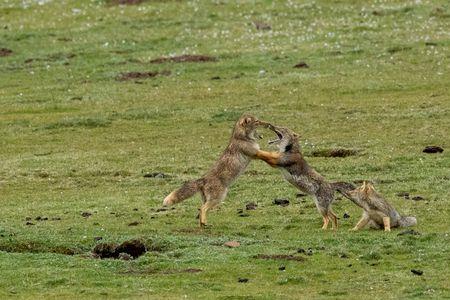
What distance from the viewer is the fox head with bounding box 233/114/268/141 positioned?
73.5 ft

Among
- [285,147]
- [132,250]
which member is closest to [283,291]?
[132,250]

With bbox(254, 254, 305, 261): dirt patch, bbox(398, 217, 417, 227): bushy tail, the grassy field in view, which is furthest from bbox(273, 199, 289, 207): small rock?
bbox(254, 254, 305, 261): dirt patch

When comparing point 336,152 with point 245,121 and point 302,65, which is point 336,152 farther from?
point 302,65

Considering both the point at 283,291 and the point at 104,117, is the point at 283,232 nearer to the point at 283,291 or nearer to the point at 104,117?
the point at 283,291

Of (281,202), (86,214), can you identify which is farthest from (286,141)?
(86,214)

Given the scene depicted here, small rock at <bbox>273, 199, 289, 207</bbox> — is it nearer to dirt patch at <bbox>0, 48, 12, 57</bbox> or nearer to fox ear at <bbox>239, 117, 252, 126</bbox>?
fox ear at <bbox>239, 117, 252, 126</bbox>

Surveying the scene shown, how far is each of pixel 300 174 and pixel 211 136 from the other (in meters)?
10.5

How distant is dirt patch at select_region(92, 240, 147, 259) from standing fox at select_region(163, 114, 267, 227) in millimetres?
2136

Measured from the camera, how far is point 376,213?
20.3m

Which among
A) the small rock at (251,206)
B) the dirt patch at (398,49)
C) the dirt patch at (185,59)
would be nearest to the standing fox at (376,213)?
the small rock at (251,206)

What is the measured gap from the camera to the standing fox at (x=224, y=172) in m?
21.1

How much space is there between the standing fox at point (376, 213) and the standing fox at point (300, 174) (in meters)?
0.49

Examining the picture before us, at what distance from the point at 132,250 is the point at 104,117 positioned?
51.6 ft

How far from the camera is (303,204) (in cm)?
2319
